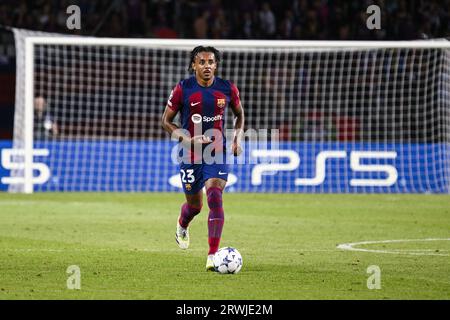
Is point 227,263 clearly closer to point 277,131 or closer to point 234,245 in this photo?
point 234,245

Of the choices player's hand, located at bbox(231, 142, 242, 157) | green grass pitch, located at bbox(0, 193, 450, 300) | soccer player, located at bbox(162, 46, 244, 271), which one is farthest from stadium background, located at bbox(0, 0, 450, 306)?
player's hand, located at bbox(231, 142, 242, 157)

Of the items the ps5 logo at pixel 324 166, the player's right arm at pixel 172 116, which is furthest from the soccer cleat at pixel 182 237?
the ps5 logo at pixel 324 166

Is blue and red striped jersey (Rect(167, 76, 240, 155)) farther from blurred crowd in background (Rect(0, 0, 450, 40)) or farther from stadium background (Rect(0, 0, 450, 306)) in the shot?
blurred crowd in background (Rect(0, 0, 450, 40))

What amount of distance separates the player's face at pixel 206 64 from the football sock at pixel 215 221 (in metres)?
1.12

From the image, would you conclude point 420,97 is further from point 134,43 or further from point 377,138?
point 134,43

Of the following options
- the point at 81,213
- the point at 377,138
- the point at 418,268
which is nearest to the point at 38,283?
the point at 418,268

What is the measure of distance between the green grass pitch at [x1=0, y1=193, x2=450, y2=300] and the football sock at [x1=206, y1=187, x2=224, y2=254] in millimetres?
277

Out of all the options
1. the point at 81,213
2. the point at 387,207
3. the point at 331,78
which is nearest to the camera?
the point at 81,213

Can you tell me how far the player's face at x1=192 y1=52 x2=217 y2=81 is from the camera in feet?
Answer: 33.1

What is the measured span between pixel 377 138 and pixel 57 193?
23.2ft

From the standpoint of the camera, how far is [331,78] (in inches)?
955

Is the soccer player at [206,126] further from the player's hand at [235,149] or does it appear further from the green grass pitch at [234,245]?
the green grass pitch at [234,245]

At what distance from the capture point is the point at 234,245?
1226cm
